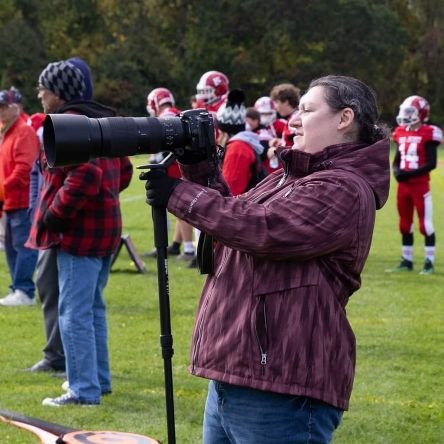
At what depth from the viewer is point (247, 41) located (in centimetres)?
6919

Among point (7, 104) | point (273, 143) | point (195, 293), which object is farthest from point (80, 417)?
point (273, 143)

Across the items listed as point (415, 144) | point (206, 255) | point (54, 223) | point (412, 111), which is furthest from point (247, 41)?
point (206, 255)

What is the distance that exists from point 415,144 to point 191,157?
956cm

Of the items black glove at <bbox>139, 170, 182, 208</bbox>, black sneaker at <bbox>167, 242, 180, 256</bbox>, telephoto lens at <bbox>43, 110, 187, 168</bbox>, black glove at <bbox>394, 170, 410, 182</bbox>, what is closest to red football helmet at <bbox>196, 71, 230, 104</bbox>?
black glove at <bbox>394, 170, 410, 182</bbox>

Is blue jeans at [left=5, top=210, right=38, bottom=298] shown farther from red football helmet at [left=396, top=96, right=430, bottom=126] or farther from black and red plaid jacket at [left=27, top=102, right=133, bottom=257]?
red football helmet at [left=396, top=96, right=430, bottom=126]

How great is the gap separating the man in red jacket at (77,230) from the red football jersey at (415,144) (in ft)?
22.4

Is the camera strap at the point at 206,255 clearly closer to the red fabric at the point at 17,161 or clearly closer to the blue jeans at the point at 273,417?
the blue jeans at the point at 273,417

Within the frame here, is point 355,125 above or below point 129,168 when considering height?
above

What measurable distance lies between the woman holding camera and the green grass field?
2.55 m

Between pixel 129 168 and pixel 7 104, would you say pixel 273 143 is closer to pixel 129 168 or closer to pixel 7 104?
pixel 7 104

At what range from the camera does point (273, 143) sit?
474 inches

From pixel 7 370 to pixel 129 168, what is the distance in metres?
1.65

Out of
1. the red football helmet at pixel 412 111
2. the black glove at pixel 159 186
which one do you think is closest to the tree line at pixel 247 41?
the red football helmet at pixel 412 111

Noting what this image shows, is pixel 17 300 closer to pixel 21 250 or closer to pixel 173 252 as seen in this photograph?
pixel 21 250
